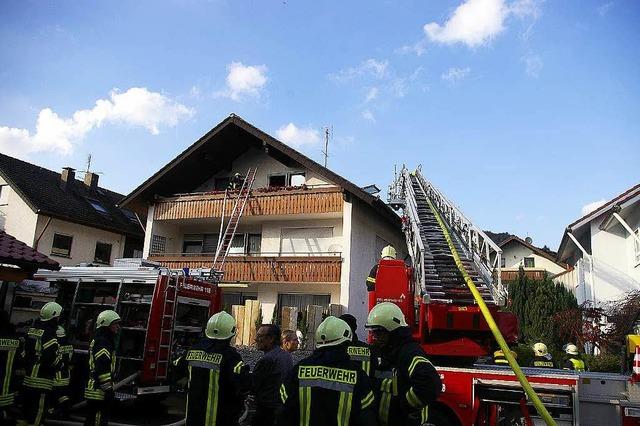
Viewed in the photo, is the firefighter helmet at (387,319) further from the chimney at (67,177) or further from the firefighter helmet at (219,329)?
the chimney at (67,177)

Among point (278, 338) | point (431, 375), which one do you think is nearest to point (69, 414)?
point (278, 338)

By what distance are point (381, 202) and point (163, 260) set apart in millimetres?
8853

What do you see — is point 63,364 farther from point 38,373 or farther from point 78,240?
point 78,240

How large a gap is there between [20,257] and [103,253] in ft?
66.1

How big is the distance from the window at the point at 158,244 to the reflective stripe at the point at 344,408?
64.7 ft

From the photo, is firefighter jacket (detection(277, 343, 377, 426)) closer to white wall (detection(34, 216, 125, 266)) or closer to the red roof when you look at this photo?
the red roof

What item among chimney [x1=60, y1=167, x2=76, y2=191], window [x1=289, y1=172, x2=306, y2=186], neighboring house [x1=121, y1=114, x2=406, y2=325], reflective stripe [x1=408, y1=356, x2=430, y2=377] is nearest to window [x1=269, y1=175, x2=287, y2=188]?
neighboring house [x1=121, y1=114, x2=406, y2=325]

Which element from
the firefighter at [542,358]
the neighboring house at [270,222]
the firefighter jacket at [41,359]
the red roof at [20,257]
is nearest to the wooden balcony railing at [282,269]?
the neighboring house at [270,222]

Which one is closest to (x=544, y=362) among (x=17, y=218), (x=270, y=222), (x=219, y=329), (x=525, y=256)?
(x=219, y=329)

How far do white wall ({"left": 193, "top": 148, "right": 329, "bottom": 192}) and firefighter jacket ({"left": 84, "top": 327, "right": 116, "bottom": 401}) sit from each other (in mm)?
14412

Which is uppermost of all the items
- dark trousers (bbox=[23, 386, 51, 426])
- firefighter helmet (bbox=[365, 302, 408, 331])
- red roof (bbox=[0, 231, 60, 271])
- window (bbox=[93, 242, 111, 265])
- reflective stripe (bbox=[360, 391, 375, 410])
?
window (bbox=[93, 242, 111, 265])

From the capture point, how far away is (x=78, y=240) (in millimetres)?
25375

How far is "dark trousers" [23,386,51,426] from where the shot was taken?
6.69 meters

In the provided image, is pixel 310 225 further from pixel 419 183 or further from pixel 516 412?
pixel 516 412
